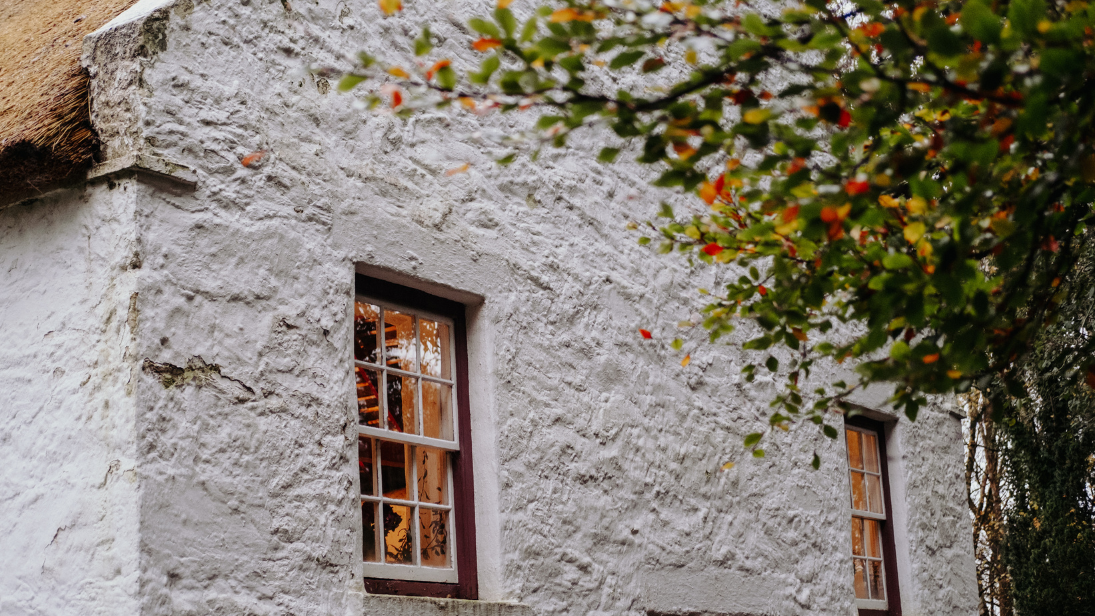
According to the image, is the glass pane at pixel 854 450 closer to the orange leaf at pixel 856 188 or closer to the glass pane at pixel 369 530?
the glass pane at pixel 369 530

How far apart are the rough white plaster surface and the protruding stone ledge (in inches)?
1.6

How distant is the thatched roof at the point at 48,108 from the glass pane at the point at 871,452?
6.01 metres

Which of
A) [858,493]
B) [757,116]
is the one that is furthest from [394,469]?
[858,493]

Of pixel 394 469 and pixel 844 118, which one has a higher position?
pixel 844 118

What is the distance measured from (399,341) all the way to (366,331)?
19cm

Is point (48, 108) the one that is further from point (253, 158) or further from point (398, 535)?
point (398, 535)

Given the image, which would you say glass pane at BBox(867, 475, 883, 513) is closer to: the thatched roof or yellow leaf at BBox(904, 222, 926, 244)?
yellow leaf at BBox(904, 222, 926, 244)

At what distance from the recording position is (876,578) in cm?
778

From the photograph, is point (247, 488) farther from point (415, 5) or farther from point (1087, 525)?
point (1087, 525)

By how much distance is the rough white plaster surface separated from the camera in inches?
151

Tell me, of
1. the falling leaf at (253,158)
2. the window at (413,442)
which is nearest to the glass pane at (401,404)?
the window at (413,442)

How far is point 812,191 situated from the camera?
2.46 meters

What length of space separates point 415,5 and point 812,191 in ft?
10.9

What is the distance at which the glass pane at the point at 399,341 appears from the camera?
16.0 ft
